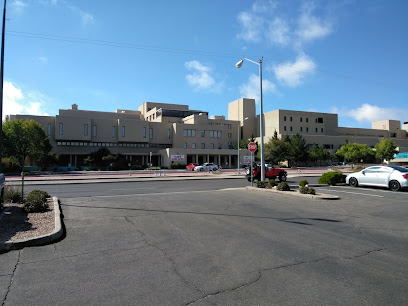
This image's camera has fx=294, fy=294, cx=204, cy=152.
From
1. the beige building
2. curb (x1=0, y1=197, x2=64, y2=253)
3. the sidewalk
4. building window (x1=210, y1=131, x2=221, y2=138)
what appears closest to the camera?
curb (x1=0, y1=197, x2=64, y2=253)

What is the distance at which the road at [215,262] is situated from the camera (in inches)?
145

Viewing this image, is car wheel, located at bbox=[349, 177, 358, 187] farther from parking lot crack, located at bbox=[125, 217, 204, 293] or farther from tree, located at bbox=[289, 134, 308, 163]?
tree, located at bbox=[289, 134, 308, 163]

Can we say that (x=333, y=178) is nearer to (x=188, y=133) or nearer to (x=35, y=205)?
(x=35, y=205)

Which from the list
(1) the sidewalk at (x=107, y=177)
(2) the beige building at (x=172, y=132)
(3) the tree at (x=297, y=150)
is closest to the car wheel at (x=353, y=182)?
(1) the sidewalk at (x=107, y=177)

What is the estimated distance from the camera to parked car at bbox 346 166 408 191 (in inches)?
593

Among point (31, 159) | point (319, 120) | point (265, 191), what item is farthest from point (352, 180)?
point (319, 120)

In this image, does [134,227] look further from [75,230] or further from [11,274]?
[11,274]

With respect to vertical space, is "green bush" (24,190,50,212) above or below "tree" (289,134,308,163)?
below

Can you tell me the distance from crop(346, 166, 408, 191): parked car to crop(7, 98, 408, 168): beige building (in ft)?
132

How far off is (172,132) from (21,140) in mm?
38504

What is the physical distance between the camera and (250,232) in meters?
6.83

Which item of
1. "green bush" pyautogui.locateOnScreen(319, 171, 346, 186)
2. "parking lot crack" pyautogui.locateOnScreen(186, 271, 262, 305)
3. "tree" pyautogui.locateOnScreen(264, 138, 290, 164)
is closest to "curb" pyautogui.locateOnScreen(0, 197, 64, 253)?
"parking lot crack" pyautogui.locateOnScreen(186, 271, 262, 305)

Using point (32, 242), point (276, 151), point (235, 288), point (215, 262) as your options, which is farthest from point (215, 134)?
point (235, 288)

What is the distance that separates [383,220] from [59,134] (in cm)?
7315
